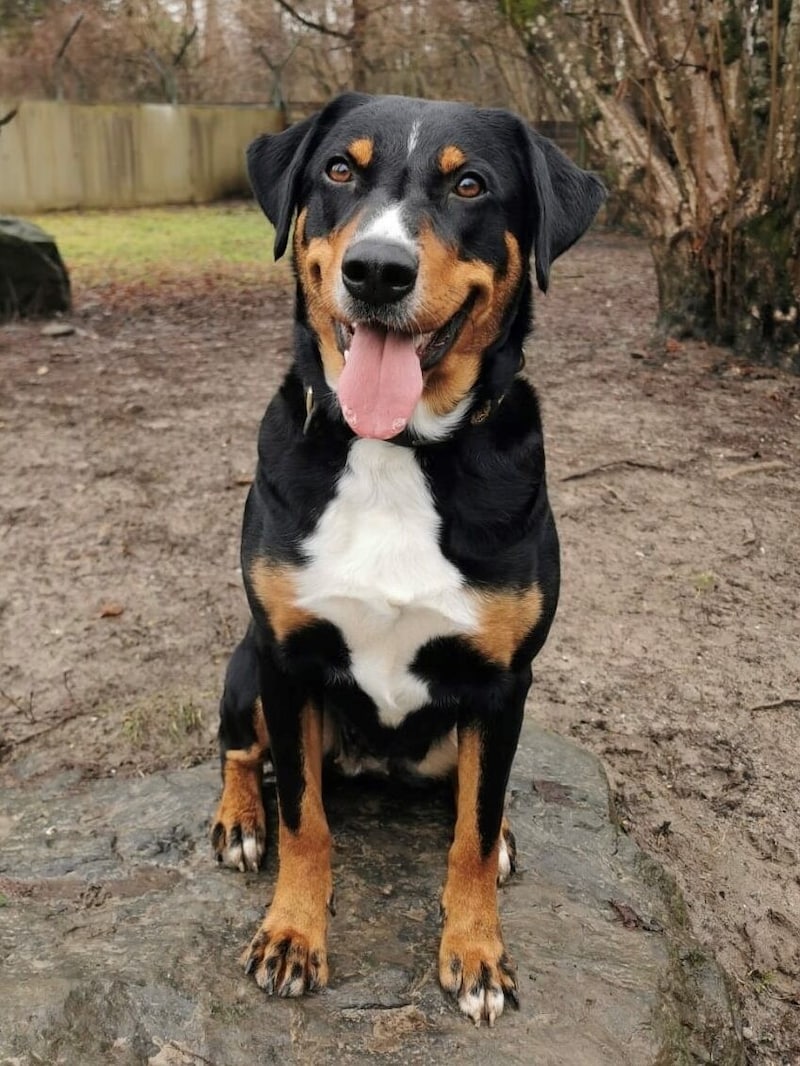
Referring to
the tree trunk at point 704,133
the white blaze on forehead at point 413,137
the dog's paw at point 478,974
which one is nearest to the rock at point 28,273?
the tree trunk at point 704,133

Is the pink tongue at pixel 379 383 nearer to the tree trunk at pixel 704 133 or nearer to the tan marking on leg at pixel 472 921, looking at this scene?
the tan marking on leg at pixel 472 921

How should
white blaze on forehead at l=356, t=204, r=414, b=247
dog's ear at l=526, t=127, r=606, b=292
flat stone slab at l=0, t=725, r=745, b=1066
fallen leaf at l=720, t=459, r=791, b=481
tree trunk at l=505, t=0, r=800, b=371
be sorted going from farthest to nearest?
tree trunk at l=505, t=0, r=800, b=371, fallen leaf at l=720, t=459, r=791, b=481, dog's ear at l=526, t=127, r=606, b=292, white blaze on forehead at l=356, t=204, r=414, b=247, flat stone slab at l=0, t=725, r=745, b=1066

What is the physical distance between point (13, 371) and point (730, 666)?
602 cm

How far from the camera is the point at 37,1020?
197 centimetres

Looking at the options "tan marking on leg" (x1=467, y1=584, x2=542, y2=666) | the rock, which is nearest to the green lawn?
the rock

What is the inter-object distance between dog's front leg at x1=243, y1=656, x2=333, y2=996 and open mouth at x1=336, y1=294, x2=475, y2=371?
0.83 meters

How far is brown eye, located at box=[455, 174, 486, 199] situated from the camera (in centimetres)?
244

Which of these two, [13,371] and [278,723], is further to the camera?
[13,371]

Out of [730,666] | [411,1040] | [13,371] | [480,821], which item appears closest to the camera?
[411,1040]

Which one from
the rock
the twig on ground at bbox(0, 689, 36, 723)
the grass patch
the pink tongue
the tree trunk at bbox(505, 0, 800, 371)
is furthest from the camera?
the rock

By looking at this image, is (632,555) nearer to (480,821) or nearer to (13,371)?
(480,821)

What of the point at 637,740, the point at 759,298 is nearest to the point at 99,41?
the point at 759,298

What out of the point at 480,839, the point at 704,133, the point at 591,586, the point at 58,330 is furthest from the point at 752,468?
the point at 58,330

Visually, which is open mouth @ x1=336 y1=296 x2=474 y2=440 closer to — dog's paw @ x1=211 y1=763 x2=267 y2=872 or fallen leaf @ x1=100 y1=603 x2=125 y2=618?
dog's paw @ x1=211 y1=763 x2=267 y2=872
